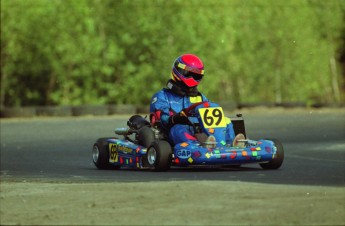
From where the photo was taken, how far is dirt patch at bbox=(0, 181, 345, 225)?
8.86 m

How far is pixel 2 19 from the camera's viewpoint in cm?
3619

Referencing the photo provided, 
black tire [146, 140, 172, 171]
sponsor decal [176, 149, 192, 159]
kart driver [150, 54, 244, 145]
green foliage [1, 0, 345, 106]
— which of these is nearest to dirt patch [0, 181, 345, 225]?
black tire [146, 140, 172, 171]

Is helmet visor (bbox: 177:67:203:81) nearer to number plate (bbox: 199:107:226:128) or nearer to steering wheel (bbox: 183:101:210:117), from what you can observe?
steering wheel (bbox: 183:101:210:117)

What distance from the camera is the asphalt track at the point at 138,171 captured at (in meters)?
13.4

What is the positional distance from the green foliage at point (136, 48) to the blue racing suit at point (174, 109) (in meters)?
21.9

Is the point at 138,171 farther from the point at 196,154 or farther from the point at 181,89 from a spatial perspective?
the point at 181,89

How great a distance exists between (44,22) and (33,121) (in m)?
7.14

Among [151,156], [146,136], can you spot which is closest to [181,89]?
[146,136]

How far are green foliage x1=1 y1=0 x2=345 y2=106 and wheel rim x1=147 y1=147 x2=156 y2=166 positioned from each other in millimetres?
22607

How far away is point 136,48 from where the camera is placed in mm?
40562

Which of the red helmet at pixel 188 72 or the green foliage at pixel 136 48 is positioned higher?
the green foliage at pixel 136 48

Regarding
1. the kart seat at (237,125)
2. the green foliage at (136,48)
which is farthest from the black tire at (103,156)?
the green foliage at (136,48)

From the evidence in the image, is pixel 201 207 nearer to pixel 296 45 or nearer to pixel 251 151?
pixel 251 151

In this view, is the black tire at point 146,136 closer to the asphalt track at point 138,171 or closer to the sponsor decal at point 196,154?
the asphalt track at point 138,171
